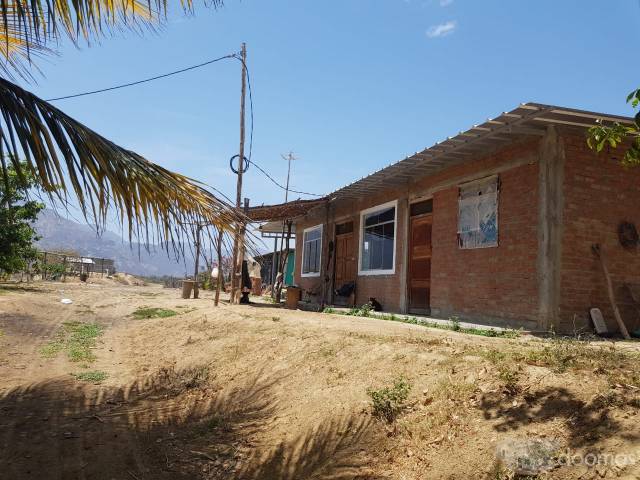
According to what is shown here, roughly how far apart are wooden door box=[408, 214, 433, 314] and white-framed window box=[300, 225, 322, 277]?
4782mm

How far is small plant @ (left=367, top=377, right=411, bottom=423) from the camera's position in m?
4.15

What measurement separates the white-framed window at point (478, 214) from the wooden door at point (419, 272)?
4.93 ft

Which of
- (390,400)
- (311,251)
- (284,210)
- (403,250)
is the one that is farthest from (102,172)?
(311,251)

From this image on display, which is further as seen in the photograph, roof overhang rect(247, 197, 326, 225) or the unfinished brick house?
roof overhang rect(247, 197, 326, 225)

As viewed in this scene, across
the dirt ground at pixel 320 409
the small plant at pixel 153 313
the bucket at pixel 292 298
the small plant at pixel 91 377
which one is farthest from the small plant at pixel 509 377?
the bucket at pixel 292 298

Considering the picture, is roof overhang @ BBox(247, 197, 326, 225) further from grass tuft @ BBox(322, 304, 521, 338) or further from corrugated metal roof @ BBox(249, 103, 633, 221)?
grass tuft @ BBox(322, 304, 521, 338)

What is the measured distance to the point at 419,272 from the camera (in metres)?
11.4

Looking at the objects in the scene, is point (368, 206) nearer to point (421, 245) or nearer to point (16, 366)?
point (421, 245)

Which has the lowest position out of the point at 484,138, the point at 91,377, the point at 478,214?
the point at 91,377

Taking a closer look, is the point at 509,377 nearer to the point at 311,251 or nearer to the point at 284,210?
the point at 284,210

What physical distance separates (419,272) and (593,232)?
4395 millimetres

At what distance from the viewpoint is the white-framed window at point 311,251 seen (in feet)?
53.1

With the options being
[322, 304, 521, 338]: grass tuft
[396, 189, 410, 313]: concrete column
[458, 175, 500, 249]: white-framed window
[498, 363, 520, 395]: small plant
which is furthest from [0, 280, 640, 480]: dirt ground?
[396, 189, 410, 313]: concrete column

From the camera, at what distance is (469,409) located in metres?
3.75
